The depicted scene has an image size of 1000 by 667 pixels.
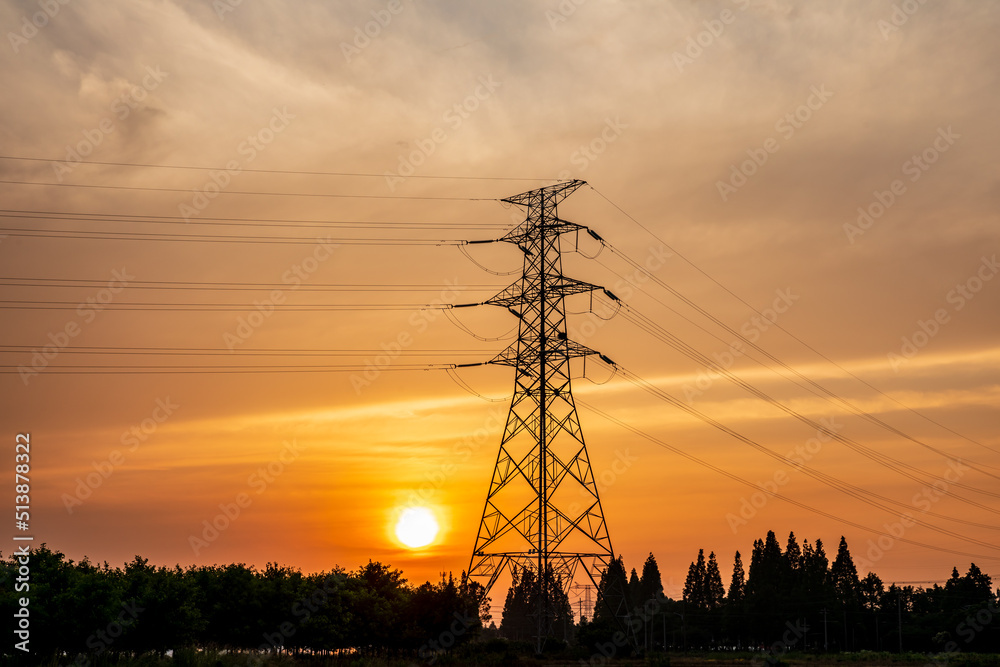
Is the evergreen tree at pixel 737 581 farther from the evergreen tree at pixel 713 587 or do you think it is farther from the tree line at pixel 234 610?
the tree line at pixel 234 610

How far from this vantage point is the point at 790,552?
544 ft

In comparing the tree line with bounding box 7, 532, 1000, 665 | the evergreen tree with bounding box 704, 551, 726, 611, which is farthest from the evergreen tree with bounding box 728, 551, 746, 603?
the tree line with bounding box 7, 532, 1000, 665

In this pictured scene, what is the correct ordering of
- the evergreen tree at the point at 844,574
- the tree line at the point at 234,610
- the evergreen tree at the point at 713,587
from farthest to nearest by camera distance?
the evergreen tree at the point at 713,587, the evergreen tree at the point at 844,574, the tree line at the point at 234,610

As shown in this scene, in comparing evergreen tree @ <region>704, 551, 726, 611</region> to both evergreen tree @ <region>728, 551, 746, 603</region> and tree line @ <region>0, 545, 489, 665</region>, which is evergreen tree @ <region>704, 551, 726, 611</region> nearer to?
evergreen tree @ <region>728, 551, 746, 603</region>

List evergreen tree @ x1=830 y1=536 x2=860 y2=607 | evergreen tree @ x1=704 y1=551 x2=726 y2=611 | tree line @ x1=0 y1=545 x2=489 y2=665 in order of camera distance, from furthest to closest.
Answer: evergreen tree @ x1=704 y1=551 x2=726 y2=611 → evergreen tree @ x1=830 y1=536 x2=860 y2=607 → tree line @ x1=0 y1=545 x2=489 y2=665

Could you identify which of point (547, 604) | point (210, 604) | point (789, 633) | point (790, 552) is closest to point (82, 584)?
point (210, 604)

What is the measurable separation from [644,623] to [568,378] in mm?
113356

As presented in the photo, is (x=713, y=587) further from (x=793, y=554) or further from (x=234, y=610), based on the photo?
(x=234, y=610)

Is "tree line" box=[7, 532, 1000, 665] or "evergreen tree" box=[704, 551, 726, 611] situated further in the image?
"evergreen tree" box=[704, 551, 726, 611]

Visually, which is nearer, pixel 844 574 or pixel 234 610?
pixel 234 610

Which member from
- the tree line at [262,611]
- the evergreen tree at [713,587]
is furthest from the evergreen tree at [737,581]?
the tree line at [262,611]

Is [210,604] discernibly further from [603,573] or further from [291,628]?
[603,573]

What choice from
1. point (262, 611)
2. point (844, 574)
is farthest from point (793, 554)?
point (262, 611)

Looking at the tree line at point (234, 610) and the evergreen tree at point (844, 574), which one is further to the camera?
the evergreen tree at point (844, 574)
